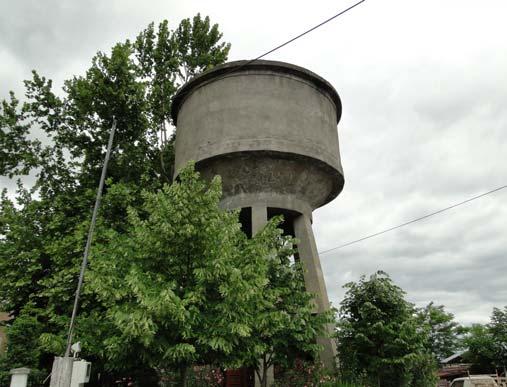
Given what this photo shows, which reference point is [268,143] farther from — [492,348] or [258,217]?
[492,348]

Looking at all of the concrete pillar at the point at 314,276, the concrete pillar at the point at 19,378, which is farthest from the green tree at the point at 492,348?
the concrete pillar at the point at 19,378

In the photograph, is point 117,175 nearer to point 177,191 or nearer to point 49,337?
point 49,337

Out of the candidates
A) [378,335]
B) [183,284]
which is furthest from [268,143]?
[378,335]

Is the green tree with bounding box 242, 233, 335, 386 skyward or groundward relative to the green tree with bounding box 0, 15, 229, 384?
groundward

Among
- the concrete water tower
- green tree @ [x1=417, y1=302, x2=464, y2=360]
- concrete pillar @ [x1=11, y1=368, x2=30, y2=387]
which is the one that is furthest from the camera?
green tree @ [x1=417, y1=302, x2=464, y2=360]

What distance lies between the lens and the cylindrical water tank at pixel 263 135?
38.3 feet

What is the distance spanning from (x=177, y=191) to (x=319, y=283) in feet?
18.9

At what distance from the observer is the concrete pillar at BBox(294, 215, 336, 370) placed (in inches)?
435

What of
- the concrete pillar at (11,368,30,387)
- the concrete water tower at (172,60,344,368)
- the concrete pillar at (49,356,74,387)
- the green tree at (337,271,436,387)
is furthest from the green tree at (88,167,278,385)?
the green tree at (337,271,436,387)

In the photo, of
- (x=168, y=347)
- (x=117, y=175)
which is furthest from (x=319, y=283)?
(x=117, y=175)

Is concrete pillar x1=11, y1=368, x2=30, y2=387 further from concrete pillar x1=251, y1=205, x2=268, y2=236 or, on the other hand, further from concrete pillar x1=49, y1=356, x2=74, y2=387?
concrete pillar x1=251, y1=205, x2=268, y2=236

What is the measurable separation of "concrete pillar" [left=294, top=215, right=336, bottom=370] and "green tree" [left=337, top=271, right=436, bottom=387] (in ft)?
1.89

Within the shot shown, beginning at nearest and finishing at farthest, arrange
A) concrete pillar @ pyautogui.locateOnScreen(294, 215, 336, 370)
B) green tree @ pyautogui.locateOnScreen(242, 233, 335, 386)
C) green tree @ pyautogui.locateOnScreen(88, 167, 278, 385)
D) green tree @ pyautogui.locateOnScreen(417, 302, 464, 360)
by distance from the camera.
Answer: green tree @ pyautogui.locateOnScreen(88, 167, 278, 385)
green tree @ pyautogui.locateOnScreen(242, 233, 335, 386)
concrete pillar @ pyautogui.locateOnScreen(294, 215, 336, 370)
green tree @ pyautogui.locateOnScreen(417, 302, 464, 360)

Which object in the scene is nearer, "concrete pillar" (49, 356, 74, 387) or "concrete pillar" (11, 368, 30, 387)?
"concrete pillar" (49, 356, 74, 387)
